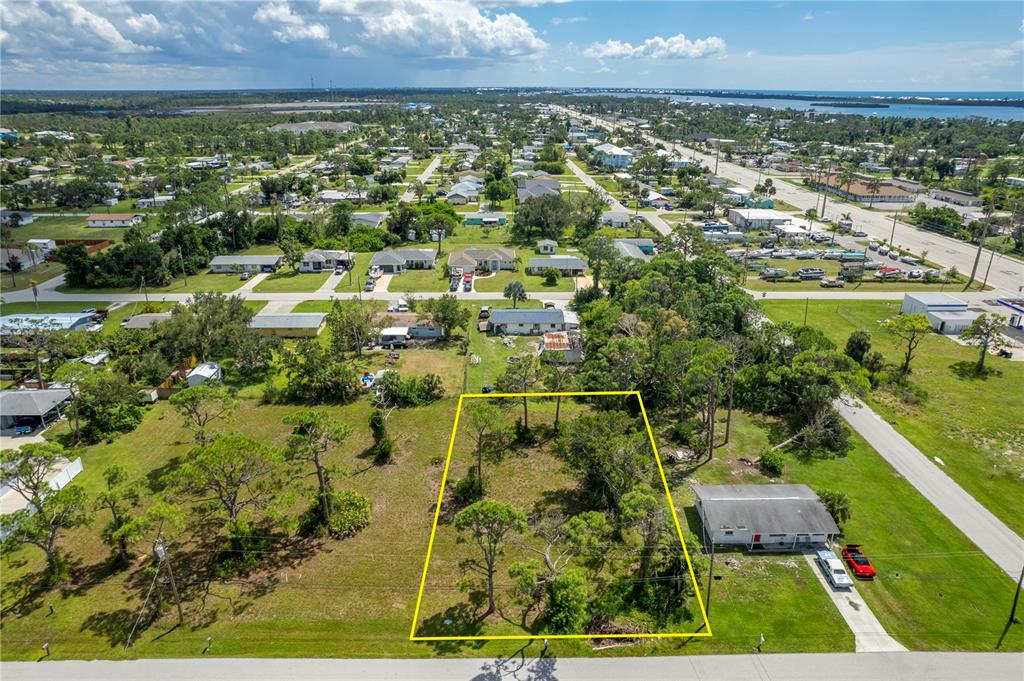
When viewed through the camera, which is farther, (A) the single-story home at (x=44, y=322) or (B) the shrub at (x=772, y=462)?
(A) the single-story home at (x=44, y=322)

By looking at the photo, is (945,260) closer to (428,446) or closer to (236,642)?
(428,446)

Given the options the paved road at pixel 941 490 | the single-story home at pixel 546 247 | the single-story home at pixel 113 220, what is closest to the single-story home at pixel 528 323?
the paved road at pixel 941 490

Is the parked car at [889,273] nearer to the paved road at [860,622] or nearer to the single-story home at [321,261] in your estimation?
the paved road at [860,622]

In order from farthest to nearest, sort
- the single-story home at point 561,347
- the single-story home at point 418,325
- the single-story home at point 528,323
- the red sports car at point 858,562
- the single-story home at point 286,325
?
the single-story home at point 528,323, the single-story home at point 286,325, the single-story home at point 418,325, the single-story home at point 561,347, the red sports car at point 858,562

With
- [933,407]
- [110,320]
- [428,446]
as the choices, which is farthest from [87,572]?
[933,407]

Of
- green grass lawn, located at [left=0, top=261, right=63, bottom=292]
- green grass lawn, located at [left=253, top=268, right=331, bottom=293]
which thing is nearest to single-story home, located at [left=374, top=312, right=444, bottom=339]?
green grass lawn, located at [left=253, top=268, right=331, bottom=293]

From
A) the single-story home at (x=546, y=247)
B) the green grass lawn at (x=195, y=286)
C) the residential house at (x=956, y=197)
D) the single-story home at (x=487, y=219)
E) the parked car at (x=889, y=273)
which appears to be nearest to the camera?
the green grass lawn at (x=195, y=286)
